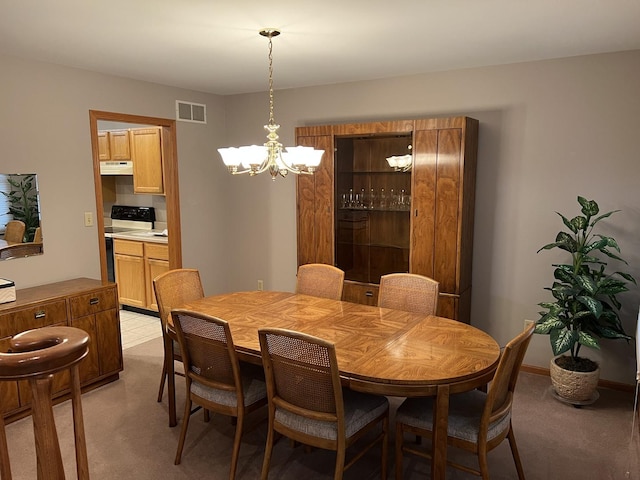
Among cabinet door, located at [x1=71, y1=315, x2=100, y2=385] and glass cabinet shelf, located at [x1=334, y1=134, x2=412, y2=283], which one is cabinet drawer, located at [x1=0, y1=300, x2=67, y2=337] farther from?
glass cabinet shelf, located at [x1=334, y1=134, x2=412, y2=283]

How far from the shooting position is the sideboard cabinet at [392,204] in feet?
12.2

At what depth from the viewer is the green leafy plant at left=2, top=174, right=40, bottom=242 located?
3488 millimetres

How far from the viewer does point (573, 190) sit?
3.61 meters

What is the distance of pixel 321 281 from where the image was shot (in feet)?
11.8

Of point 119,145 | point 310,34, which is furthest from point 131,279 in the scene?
point 310,34

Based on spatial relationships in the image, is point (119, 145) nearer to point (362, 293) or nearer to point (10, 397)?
point (10, 397)


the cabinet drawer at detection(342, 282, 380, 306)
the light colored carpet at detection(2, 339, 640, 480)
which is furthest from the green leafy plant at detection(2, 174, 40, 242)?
the cabinet drawer at detection(342, 282, 380, 306)

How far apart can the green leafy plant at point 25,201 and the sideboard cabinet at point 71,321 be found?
0.47 m

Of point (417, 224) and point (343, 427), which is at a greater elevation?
point (417, 224)

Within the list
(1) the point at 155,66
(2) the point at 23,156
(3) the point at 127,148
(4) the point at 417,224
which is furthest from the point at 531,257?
(3) the point at 127,148

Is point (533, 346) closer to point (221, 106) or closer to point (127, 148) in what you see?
point (221, 106)

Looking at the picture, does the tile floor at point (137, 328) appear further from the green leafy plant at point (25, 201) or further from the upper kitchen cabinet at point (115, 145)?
the upper kitchen cabinet at point (115, 145)

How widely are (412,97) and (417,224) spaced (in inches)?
44.3

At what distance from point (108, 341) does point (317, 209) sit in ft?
6.53
